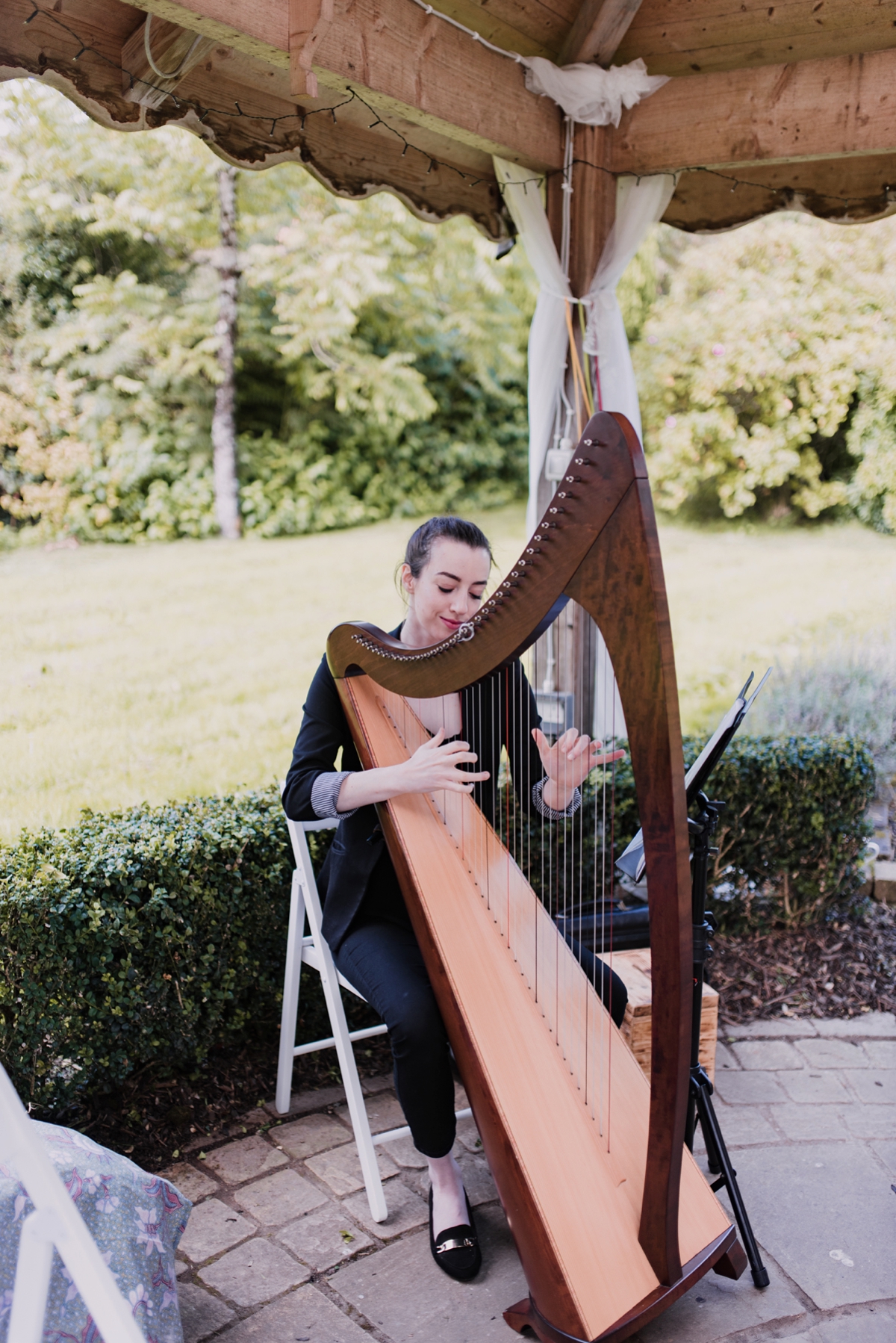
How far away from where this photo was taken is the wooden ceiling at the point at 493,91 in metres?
2.40

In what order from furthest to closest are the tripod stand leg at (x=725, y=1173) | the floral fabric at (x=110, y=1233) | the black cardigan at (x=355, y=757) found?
the black cardigan at (x=355, y=757), the tripod stand leg at (x=725, y=1173), the floral fabric at (x=110, y=1233)

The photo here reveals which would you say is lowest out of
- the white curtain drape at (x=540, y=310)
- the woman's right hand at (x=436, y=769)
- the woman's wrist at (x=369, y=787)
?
the woman's wrist at (x=369, y=787)

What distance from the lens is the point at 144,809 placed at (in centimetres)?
250

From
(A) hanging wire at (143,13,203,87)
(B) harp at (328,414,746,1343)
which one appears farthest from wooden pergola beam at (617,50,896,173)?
(B) harp at (328,414,746,1343)

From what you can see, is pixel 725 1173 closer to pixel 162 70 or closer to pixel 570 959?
pixel 570 959

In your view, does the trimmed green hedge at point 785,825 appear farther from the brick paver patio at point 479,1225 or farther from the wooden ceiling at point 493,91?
the wooden ceiling at point 493,91

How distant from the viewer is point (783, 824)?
10.4 feet

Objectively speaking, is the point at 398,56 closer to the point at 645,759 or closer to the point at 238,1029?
the point at 645,759

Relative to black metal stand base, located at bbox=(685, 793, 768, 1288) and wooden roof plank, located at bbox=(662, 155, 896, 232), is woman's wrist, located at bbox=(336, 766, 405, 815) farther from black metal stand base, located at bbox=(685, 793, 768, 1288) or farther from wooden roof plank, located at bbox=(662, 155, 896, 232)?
wooden roof plank, located at bbox=(662, 155, 896, 232)

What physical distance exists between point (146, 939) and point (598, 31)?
281cm

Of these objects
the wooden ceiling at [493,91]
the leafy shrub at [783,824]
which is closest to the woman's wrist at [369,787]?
the leafy shrub at [783,824]

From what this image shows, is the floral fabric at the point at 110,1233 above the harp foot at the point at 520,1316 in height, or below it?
above

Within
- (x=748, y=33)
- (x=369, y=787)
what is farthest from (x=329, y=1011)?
(x=748, y=33)

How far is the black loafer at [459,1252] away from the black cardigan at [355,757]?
59 cm
